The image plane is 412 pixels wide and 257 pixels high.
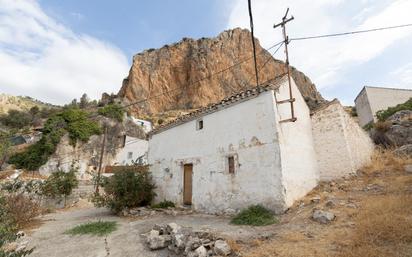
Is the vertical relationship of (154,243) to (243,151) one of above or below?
below

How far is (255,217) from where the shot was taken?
813cm

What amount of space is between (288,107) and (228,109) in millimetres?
2575

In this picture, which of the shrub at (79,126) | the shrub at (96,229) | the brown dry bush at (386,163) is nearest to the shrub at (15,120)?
the shrub at (79,126)

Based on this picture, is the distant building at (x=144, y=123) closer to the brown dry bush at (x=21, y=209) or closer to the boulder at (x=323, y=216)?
the brown dry bush at (x=21, y=209)

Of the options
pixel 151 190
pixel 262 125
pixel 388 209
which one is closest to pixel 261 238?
pixel 388 209

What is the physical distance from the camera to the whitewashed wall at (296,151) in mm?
8945

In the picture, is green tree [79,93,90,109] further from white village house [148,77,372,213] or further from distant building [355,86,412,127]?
distant building [355,86,412,127]

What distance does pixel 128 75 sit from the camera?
2148 inches

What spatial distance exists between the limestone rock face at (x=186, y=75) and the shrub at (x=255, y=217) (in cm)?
4270

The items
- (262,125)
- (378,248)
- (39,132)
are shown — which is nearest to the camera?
(378,248)

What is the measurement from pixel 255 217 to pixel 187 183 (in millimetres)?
4703

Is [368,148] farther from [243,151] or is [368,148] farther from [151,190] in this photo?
[151,190]

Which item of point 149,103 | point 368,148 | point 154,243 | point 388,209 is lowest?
point 154,243

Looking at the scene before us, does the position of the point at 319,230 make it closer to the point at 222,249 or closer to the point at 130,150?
the point at 222,249
